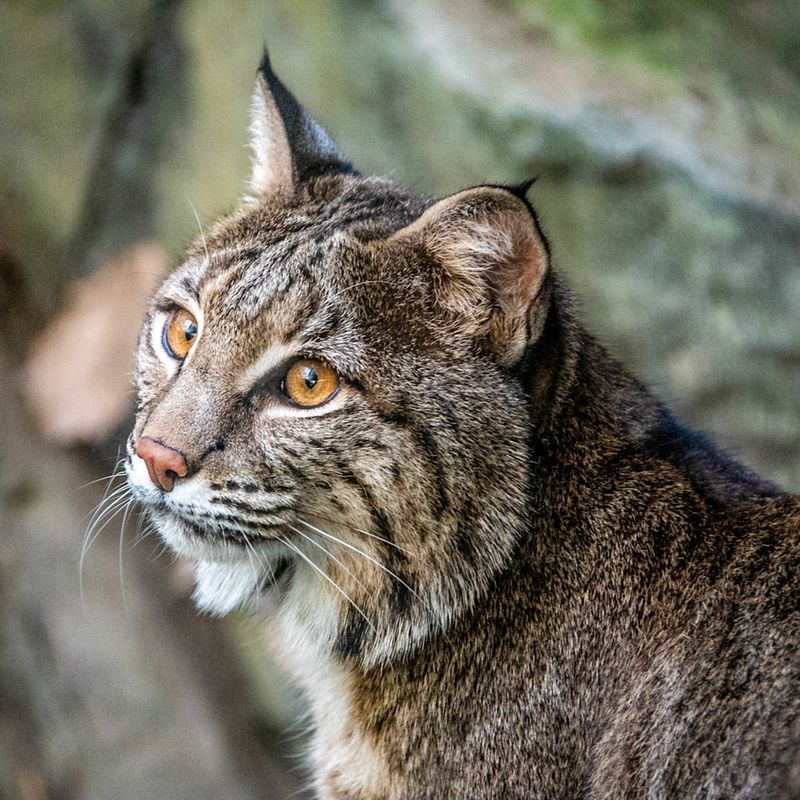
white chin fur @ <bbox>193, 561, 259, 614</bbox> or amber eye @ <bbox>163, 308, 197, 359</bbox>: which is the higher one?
amber eye @ <bbox>163, 308, 197, 359</bbox>

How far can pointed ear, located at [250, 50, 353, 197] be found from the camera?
157 inches

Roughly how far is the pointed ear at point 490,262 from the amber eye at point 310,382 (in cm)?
43

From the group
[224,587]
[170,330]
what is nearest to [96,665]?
[224,587]

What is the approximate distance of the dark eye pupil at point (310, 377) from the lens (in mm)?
3295

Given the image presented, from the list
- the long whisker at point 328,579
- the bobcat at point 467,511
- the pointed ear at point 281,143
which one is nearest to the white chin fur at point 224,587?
the bobcat at point 467,511

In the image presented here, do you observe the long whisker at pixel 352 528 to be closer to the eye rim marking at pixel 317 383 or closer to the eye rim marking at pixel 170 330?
the eye rim marking at pixel 317 383

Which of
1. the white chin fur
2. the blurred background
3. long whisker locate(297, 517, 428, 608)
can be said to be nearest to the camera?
long whisker locate(297, 517, 428, 608)

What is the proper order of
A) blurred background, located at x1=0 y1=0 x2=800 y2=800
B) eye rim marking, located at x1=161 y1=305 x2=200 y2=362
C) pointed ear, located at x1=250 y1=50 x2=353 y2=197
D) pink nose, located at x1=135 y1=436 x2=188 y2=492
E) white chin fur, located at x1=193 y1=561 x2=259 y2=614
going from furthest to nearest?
blurred background, located at x1=0 y1=0 x2=800 y2=800 < pointed ear, located at x1=250 y1=50 x2=353 y2=197 < white chin fur, located at x1=193 y1=561 x2=259 y2=614 < eye rim marking, located at x1=161 y1=305 x2=200 y2=362 < pink nose, located at x1=135 y1=436 x2=188 y2=492

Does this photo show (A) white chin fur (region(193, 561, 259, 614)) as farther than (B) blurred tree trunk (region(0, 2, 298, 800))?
No

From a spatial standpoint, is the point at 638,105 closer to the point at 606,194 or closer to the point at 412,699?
the point at 606,194

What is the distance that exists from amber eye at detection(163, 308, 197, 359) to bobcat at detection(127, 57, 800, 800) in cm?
1

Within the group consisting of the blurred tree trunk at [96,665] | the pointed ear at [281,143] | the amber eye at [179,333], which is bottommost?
the blurred tree trunk at [96,665]

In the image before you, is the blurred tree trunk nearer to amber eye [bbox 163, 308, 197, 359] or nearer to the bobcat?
amber eye [bbox 163, 308, 197, 359]

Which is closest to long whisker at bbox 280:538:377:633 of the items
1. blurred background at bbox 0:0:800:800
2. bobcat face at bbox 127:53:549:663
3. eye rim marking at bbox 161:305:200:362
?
bobcat face at bbox 127:53:549:663
